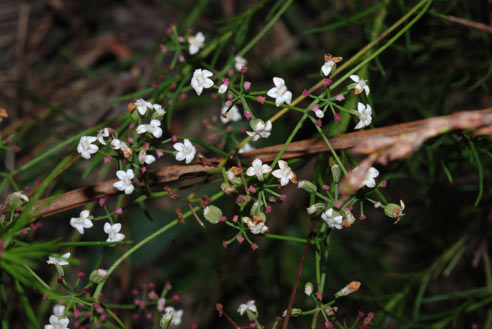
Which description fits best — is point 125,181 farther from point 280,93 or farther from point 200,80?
point 280,93

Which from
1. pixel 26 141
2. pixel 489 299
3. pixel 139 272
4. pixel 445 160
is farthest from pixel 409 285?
pixel 26 141

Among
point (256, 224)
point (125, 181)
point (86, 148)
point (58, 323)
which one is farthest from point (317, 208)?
point (58, 323)

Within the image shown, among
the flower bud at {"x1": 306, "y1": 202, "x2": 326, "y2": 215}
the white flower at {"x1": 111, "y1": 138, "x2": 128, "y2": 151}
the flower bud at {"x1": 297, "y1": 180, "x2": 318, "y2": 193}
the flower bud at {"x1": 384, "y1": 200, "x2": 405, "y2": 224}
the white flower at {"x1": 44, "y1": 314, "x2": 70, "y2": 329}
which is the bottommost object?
the white flower at {"x1": 44, "y1": 314, "x2": 70, "y2": 329}

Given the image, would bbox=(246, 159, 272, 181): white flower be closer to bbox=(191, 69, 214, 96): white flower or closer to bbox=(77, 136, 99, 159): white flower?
bbox=(191, 69, 214, 96): white flower

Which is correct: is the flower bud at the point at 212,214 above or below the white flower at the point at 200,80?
below

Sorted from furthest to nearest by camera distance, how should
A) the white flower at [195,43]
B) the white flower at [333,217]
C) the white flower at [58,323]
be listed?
the white flower at [195,43] → the white flower at [58,323] → the white flower at [333,217]

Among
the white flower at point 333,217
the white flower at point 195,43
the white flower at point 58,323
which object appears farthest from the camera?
the white flower at point 195,43

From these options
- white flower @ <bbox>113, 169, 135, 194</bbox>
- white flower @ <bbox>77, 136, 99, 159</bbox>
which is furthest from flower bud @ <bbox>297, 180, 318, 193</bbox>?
white flower @ <bbox>77, 136, 99, 159</bbox>

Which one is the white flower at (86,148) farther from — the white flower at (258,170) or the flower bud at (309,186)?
the flower bud at (309,186)

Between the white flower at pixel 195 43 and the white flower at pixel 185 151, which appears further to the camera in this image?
the white flower at pixel 195 43

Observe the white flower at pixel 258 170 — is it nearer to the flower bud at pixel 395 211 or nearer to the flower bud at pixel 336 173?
the flower bud at pixel 336 173

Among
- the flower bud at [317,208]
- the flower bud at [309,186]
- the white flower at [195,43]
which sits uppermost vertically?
the white flower at [195,43]

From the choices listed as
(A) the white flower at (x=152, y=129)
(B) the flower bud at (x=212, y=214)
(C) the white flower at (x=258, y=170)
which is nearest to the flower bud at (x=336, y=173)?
(C) the white flower at (x=258, y=170)
